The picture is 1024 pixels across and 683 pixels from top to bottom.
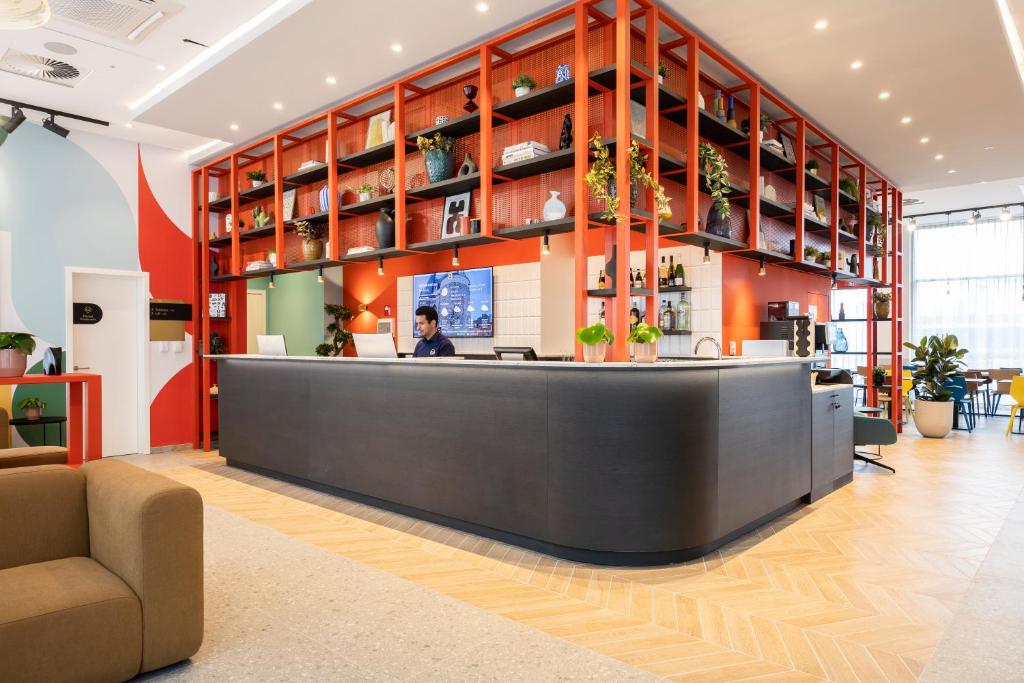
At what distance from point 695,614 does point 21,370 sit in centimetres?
386

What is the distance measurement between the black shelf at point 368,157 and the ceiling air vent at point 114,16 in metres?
1.86

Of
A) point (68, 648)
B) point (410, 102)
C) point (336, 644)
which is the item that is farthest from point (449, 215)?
point (68, 648)

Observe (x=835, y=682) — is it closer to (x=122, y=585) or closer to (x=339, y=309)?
(x=122, y=585)

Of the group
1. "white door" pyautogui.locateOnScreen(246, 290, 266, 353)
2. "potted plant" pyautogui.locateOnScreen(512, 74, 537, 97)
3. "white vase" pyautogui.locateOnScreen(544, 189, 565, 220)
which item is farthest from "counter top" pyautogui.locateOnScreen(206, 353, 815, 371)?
"white door" pyautogui.locateOnScreen(246, 290, 266, 353)

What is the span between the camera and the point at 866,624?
108 inches

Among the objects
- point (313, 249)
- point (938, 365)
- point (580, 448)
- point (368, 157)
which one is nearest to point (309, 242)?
point (313, 249)

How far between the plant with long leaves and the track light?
1081cm

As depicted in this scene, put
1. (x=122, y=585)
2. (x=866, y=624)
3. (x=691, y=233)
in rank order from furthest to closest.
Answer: (x=691, y=233)
(x=866, y=624)
(x=122, y=585)

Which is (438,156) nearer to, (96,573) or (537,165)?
(537,165)

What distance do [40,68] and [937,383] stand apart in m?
11.0

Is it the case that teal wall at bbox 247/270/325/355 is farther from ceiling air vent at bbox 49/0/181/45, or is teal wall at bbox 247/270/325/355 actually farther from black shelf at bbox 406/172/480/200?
ceiling air vent at bbox 49/0/181/45

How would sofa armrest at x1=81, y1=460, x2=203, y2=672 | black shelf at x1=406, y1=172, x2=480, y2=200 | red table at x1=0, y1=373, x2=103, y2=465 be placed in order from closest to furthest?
sofa armrest at x1=81, y1=460, x2=203, y2=672, red table at x1=0, y1=373, x2=103, y2=465, black shelf at x1=406, y1=172, x2=480, y2=200

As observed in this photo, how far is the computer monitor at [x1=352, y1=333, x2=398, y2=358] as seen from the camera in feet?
15.7

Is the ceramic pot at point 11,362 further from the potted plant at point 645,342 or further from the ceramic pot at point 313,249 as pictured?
the ceramic pot at point 313,249
